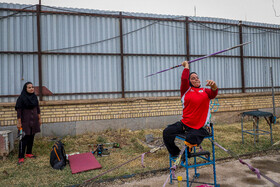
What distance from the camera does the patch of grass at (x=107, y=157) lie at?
409 centimetres

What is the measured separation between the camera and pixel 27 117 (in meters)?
5.36

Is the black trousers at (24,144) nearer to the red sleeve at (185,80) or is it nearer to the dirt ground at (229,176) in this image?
the dirt ground at (229,176)

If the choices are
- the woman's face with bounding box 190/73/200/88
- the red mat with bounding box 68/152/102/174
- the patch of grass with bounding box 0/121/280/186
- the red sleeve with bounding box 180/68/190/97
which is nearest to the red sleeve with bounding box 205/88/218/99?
the woman's face with bounding box 190/73/200/88

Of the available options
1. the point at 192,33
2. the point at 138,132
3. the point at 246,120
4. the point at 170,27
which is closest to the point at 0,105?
the point at 138,132

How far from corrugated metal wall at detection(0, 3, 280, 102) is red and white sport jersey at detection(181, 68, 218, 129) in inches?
183

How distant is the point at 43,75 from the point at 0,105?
1.59 metres

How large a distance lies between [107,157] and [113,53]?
4.07 metres

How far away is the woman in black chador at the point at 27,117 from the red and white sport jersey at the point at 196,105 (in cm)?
394

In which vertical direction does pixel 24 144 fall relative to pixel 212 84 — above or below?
below

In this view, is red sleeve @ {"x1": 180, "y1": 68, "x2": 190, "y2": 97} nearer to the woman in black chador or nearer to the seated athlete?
the seated athlete

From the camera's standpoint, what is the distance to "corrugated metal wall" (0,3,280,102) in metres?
7.12

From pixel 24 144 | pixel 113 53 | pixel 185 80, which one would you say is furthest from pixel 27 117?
pixel 185 80

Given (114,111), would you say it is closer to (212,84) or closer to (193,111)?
(193,111)

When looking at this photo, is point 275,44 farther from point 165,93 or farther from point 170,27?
point 165,93
